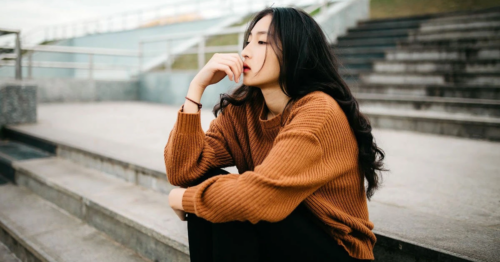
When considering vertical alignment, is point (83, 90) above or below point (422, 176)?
above

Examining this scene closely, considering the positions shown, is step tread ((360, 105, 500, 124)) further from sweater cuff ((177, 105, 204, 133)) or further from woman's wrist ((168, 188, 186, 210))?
woman's wrist ((168, 188, 186, 210))

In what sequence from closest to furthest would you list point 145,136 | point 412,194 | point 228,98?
point 228,98
point 412,194
point 145,136

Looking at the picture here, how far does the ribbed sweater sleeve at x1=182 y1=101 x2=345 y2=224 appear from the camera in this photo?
1.10 m

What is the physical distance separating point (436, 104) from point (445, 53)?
132 cm

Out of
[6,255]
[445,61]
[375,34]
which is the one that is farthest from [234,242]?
[375,34]

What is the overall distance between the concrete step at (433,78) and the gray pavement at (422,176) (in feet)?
4.40

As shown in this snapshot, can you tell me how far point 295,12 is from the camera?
4.36ft

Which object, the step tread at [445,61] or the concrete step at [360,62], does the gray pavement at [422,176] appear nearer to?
the step tread at [445,61]

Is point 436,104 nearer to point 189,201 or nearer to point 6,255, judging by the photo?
point 189,201

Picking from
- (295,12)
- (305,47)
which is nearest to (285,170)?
(305,47)

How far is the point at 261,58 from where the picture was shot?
1.37 m

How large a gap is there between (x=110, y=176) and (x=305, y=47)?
221cm

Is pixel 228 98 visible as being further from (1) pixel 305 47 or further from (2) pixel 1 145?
(2) pixel 1 145

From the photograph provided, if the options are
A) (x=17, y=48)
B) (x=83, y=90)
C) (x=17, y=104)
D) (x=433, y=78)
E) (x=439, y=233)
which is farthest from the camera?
(x=83, y=90)
